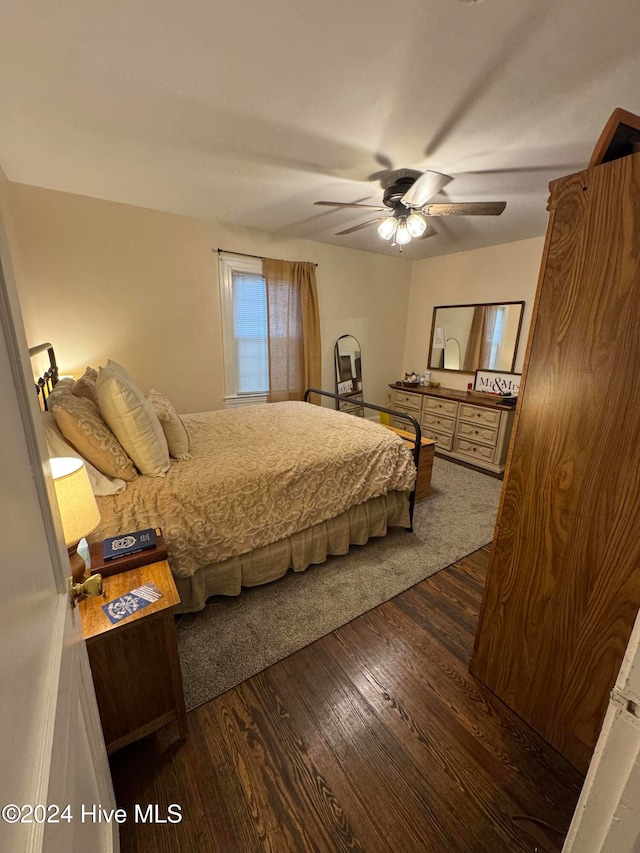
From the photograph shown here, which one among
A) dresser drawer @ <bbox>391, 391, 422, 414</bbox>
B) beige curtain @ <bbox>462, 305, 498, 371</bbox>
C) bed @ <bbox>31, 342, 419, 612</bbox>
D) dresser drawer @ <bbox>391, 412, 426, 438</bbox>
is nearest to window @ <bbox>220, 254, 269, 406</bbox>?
bed @ <bbox>31, 342, 419, 612</bbox>

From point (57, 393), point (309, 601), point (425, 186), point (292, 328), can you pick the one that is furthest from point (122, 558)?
point (292, 328)

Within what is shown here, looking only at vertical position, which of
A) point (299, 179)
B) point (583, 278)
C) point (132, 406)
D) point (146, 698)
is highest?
point (299, 179)

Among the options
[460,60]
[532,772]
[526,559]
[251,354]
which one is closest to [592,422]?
[526,559]

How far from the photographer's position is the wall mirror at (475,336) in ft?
12.8

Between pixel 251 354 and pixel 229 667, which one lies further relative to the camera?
pixel 251 354

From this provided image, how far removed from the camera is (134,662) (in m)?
1.10

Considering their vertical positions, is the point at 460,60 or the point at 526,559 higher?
the point at 460,60

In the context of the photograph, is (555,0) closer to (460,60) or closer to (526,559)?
(460,60)

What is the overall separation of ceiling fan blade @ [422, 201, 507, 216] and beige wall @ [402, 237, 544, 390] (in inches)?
60.8

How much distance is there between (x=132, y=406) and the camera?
1643 mm

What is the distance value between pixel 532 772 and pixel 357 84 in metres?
2.84

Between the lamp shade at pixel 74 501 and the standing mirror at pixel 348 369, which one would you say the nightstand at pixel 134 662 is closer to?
the lamp shade at pixel 74 501

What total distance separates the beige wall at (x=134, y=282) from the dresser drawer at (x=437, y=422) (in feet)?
6.45

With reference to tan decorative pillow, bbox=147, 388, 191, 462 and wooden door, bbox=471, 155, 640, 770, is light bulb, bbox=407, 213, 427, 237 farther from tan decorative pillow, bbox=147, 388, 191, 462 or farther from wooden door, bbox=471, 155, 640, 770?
tan decorative pillow, bbox=147, 388, 191, 462
